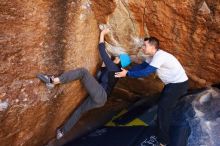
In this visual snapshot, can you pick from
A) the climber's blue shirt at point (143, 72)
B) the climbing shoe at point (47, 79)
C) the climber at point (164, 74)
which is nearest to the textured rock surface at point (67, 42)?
the climbing shoe at point (47, 79)

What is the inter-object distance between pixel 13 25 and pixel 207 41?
99.8 inches

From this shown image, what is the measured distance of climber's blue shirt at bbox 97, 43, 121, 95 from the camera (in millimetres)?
5359

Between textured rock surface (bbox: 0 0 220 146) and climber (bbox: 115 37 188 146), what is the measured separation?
1.02 feet

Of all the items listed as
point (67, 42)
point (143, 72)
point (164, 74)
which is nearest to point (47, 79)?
point (67, 42)

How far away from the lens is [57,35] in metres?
4.82

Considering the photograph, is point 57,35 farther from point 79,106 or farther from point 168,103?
point 168,103

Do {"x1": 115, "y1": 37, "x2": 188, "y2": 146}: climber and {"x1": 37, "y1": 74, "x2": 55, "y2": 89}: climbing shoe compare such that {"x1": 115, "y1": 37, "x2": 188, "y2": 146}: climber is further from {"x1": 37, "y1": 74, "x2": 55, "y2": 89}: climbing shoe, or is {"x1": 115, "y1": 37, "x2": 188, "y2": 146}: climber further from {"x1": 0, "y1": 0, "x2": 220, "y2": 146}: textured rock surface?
{"x1": 37, "y1": 74, "x2": 55, "y2": 89}: climbing shoe

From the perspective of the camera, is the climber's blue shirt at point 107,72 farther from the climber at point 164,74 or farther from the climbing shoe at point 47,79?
the climbing shoe at point 47,79

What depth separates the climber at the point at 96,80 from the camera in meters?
4.99

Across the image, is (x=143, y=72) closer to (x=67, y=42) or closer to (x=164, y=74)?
(x=164, y=74)

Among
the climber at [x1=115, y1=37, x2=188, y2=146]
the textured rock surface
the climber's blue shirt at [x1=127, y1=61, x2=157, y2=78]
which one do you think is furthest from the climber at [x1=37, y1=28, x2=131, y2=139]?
the climber's blue shirt at [x1=127, y1=61, x2=157, y2=78]

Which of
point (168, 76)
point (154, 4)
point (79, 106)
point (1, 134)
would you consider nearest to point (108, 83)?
point (79, 106)

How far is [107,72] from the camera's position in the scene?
5.44 meters

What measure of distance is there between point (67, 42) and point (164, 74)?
138 centimetres
